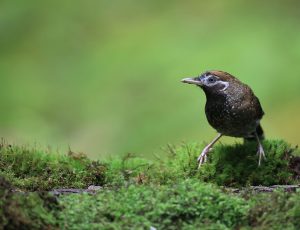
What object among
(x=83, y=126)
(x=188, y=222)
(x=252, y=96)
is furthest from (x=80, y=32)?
(x=188, y=222)

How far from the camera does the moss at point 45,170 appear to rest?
480 cm

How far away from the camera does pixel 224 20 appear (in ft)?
37.8

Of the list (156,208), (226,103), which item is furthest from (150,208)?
(226,103)

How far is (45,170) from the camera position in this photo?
5098 mm

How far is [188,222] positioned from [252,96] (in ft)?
9.51

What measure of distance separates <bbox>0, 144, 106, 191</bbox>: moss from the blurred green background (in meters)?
3.65

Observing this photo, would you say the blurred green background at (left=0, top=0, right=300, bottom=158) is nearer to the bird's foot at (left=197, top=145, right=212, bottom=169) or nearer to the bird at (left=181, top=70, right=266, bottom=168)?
the bird at (left=181, top=70, right=266, bottom=168)

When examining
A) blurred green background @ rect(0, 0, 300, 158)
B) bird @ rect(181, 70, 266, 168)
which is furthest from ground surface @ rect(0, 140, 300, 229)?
blurred green background @ rect(0, 0, 300, 158)

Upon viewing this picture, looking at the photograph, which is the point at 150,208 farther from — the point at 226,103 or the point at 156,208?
the point at 226,103

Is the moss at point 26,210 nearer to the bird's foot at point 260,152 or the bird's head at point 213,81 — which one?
the bird's foot at point 260,152

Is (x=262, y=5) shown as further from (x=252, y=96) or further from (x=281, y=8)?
(x=252, y=96)

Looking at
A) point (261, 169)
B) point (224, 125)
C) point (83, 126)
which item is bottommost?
point (261, 169)

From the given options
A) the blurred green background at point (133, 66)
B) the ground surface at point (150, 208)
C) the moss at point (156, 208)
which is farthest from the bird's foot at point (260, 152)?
the blurred green background at point (133, 66)

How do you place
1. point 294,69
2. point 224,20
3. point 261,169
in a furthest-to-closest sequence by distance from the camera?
point 224,20 → point 294,69 → point 261,169
